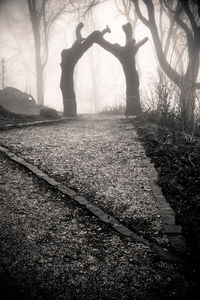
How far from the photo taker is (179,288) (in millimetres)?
2357

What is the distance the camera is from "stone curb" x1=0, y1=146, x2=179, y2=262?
282 cm

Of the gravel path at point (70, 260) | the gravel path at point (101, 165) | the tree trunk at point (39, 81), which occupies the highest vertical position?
the tree trunk at point (39, 81)

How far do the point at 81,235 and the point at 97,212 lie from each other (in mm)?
485

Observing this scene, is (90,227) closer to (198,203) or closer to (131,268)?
(131,268)

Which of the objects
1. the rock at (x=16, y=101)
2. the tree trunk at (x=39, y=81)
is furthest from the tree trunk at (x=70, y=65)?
the tree trunk at (x=39, y=81)

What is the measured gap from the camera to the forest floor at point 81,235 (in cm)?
238

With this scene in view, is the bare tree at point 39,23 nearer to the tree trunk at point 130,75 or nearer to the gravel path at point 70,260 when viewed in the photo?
the tree trunk at point 130,75

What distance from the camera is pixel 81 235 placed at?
3.10 m

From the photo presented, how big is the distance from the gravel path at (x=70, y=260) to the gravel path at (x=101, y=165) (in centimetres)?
43

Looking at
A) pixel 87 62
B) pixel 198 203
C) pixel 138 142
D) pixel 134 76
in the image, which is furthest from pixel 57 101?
pixel 198 203

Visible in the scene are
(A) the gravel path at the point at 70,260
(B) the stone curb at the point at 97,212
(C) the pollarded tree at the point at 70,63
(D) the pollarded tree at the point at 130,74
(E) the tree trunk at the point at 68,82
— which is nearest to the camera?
(A) the gravel path at the point at 70,260

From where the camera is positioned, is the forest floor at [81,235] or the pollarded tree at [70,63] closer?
the forest floor at [81,235]

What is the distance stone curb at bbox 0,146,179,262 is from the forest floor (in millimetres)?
64

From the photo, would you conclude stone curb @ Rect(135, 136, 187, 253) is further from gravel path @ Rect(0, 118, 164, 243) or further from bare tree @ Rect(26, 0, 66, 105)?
bare tree @ Rect(26, 0, 66, 105)
